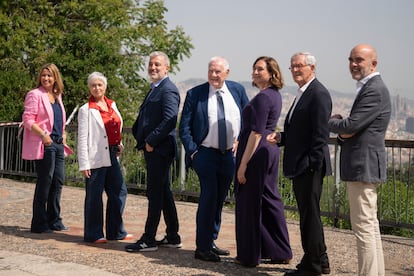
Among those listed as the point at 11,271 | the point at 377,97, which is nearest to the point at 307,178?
the point at 377,97

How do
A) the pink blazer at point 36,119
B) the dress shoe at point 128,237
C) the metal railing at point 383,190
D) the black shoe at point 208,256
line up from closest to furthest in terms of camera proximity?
the black shoe at point 208,256, the dress shoe at point 128,237, the pink blazer at point 36,119, the metal railing at point 383,190

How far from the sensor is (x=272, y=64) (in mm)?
6258

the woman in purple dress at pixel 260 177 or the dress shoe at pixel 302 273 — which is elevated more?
the woman in purple dress at pixel 260 177

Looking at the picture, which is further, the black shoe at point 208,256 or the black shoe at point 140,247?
the black shoe at point 140,247

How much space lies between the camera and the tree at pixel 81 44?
17547 millimetres

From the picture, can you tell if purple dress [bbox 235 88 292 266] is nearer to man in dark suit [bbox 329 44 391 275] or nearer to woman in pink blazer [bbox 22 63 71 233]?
man in dark suit [bbox 329 44 391 275]

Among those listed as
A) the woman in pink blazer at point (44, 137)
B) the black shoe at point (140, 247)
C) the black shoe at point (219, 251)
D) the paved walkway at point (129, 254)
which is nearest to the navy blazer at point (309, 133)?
the paved walkway at point (129, 254)

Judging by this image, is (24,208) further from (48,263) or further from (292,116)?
(292,116)

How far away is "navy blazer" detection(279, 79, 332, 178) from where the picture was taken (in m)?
5.59

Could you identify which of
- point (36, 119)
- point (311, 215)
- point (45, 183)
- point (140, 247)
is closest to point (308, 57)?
point (311, 215)

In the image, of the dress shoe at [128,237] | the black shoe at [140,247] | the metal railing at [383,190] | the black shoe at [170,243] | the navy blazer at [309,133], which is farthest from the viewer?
the metal railing at [383,190]

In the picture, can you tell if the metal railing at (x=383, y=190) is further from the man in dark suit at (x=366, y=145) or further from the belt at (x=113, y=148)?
the man in dark suit at (x=366, y=145)

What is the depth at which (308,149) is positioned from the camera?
5.68m

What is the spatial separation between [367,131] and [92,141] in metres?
3.25
